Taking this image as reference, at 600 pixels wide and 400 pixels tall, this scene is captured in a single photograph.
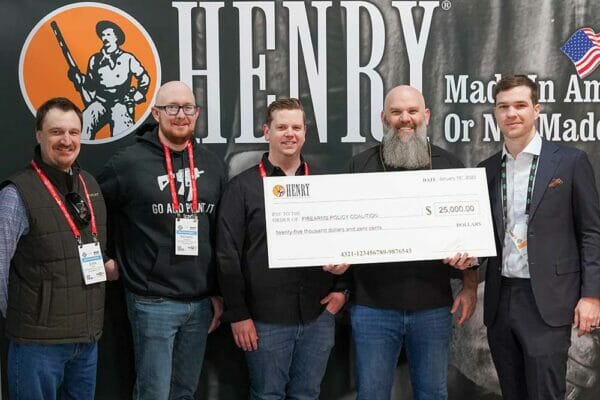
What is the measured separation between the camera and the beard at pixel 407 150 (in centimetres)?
282

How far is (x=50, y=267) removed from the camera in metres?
2.47

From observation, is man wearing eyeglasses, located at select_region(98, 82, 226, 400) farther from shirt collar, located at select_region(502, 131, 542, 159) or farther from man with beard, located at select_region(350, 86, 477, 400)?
shirt collar, located at select_region(502, 131, 542, 159)

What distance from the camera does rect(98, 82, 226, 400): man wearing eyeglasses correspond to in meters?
2.82

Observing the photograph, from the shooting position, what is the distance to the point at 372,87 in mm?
3447

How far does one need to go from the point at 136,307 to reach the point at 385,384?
1.26m

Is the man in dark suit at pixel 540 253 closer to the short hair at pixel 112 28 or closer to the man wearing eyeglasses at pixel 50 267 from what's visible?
the man wearing eyeglasses at pixel 50 267

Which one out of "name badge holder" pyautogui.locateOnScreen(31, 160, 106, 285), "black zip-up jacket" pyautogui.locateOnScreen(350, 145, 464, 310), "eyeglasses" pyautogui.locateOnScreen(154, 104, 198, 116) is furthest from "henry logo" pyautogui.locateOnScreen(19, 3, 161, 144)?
"black zip-up jacket" pyautogui.locateOnScreen(350, 145, 464, 310)

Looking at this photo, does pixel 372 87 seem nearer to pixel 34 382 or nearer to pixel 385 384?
pixel 385 384

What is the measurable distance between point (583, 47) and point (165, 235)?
104 inches

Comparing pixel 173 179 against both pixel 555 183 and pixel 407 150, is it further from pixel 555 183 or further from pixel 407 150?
pixel 555 183

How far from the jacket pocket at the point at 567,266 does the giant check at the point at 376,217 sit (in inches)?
11.8

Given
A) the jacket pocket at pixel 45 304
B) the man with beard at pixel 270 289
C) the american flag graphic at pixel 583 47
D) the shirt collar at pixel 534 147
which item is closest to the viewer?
the jacket pocket at pixel 45 304

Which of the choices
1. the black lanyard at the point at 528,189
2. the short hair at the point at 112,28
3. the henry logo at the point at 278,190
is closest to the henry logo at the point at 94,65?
the short hair at the point at 112,28

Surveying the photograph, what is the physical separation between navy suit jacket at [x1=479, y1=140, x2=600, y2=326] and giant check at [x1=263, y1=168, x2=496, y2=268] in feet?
0.73
